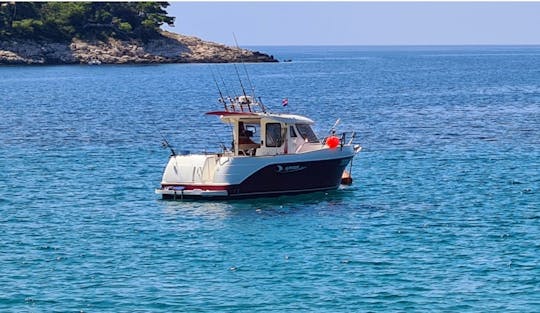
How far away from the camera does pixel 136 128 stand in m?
77.6

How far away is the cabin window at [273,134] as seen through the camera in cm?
4497

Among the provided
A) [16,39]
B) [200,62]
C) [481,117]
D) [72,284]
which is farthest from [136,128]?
[200,62]

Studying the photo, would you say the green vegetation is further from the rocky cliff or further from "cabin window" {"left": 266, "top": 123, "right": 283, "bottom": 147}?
"cabin window" {"left": 266, "top": 123, "right": 283, "bottom": 147}

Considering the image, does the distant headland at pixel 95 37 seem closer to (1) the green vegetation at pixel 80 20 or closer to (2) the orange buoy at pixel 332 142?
(1) the green vegetation at pixel 80 20

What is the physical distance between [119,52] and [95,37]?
4.95 meters

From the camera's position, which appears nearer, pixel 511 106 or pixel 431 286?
pixel 431 286

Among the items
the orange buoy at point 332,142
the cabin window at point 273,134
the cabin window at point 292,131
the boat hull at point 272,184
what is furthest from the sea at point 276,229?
the cabin window at point 292,131

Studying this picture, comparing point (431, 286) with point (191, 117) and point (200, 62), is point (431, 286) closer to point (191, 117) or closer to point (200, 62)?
point (191, 117)

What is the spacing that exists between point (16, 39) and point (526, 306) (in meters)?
153

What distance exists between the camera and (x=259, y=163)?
1706 inches

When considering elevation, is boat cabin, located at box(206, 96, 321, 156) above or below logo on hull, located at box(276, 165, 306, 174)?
above

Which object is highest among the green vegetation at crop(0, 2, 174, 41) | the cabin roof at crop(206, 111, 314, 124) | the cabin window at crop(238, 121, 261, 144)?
the green vegetation at crop(0, 2, 174, 41)

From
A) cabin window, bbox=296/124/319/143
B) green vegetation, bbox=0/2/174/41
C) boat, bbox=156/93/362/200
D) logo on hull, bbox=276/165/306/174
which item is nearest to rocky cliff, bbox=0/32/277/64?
green vegetation, bbox=0/2/174/41

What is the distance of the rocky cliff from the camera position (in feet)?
566
